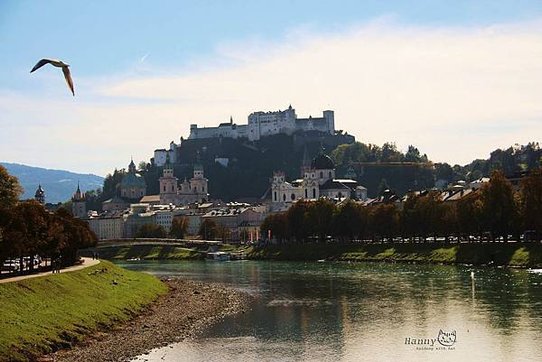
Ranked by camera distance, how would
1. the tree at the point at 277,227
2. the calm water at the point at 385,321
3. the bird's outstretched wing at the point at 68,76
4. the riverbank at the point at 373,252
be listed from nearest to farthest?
the bird's outstretched wing at the point at 68,76 < the calm water at the point at 385,321 < the riverbank at the point at 373,252 < the tree at the point at 277,227

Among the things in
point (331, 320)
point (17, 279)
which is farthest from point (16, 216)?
point (331, 320)

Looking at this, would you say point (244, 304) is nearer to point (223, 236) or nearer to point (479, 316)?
point (479, 316)

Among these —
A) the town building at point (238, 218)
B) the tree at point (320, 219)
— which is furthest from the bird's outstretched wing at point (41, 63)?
the town building at point (238, 218)

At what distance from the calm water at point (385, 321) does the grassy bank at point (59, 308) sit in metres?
4.28

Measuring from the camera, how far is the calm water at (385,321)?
3744 cm

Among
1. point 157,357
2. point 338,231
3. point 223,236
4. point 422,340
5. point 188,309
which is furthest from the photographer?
point 223,236

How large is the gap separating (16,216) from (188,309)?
11435 millimetres

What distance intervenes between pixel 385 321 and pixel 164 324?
1102 centimetres

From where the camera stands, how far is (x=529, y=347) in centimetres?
3700

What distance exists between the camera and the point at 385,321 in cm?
4606

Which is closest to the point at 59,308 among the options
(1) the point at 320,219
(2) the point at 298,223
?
(1) the point at 320,219

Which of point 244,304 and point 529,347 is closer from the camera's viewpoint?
point 529,347

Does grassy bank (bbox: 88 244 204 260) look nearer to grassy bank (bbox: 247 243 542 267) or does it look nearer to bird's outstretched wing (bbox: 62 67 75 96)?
grassy bank (bbox: 247 243 542 267)

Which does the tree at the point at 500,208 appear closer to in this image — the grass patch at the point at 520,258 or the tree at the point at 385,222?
the grass patch at the point at 520,258
